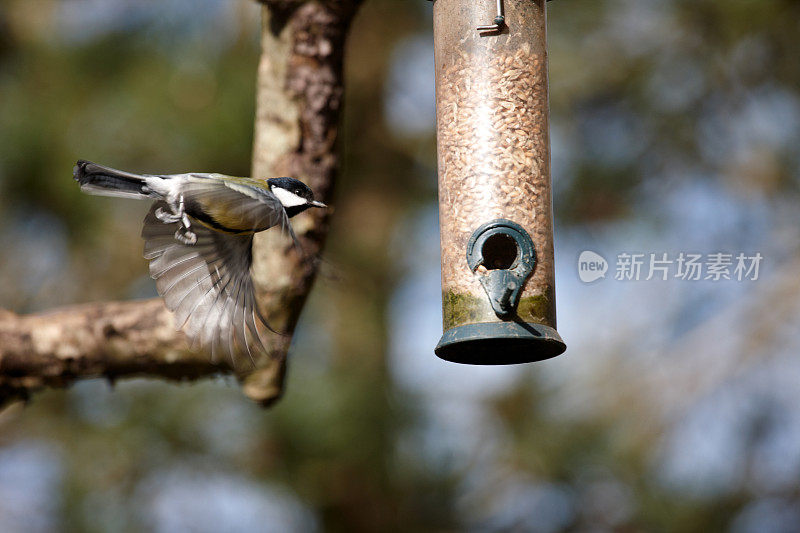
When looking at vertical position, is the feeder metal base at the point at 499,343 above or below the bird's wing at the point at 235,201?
below

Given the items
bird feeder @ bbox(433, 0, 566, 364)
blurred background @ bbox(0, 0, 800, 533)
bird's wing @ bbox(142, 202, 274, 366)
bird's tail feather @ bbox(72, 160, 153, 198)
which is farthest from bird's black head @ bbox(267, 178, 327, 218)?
blurred background @ bbox(0, 0, 800, 533)

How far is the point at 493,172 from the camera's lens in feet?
10.7

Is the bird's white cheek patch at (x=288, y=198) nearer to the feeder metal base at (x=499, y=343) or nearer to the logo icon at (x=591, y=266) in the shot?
the feeder metal base at (x=499, y=343)

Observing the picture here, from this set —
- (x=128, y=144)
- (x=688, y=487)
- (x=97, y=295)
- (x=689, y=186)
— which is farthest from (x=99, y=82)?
(x=688, y=487)

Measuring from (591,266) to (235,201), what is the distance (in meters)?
2.76

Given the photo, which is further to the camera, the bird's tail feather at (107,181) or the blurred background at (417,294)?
the blurred background at (417,294)

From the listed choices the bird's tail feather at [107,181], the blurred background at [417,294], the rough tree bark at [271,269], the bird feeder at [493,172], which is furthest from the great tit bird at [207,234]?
the blurred background at [417,294]

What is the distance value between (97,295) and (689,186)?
3.13 meters

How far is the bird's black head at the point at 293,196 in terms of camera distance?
304cm

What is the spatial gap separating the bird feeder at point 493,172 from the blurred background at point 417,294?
2135 millimetres

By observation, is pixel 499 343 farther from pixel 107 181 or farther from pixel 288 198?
pixel 107 181

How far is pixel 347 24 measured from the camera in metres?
3.41

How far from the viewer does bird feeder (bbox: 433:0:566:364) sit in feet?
10.3

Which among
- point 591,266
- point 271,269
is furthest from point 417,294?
point 271,269
